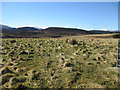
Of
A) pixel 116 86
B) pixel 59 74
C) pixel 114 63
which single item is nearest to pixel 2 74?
pixel 59 74

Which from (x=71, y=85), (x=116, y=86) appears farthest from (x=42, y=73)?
(x=116, y=86)

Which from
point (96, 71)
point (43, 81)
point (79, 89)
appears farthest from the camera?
point (96, 71)

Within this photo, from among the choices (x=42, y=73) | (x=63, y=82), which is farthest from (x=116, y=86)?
(x=42, y=73)

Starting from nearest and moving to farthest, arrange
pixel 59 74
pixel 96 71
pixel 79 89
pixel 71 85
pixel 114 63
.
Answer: pixel 79 89 → pixel 71 85 → pixel 59 74 → pixel 96 71 → pixel 114 63

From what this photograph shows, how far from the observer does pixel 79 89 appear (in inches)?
343

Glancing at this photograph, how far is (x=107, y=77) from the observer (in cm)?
1055

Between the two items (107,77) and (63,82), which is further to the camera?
(107,77)

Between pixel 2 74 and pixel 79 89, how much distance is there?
680 cm

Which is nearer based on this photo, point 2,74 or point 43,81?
point 43,81

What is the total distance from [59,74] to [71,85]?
83.2 inches

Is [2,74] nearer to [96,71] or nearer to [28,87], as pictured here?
Result: [28,87]

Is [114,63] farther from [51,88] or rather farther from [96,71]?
[51,88]

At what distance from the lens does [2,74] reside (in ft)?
37.2

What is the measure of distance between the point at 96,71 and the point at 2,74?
8.29 m
